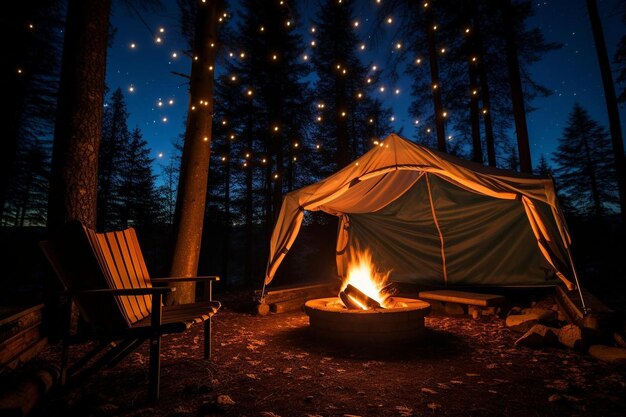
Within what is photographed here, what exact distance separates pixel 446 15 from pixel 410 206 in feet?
22.1

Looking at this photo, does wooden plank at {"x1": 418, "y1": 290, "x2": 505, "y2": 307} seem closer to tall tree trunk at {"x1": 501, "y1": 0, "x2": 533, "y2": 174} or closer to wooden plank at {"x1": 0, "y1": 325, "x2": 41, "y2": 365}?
tall tree trunk at {"x1": 501, "y1": 0, "x2": 533, "y2": 174}

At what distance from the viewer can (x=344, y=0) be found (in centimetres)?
1238

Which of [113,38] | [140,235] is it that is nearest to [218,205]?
[140,235]

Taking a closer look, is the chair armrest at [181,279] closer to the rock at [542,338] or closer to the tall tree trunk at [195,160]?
the tall tree trunk at [195,160]

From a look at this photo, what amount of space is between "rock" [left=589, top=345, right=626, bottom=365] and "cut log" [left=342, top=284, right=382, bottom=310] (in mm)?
2131

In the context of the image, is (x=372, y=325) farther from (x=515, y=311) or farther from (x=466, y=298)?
(x=515, y=311)

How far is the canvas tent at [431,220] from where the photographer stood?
15.0 ft

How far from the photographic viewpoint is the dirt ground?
6.93 feet

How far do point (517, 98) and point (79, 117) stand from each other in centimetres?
928

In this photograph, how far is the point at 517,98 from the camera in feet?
27.2

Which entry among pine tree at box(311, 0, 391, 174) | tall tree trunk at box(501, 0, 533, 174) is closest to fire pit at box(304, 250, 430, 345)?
tall tree trunk at box(501, 0, 533, 174)

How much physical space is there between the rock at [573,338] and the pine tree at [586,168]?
74.8 ft

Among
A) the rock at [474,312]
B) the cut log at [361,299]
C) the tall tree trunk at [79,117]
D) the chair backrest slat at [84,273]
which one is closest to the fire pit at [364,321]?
the cut log at [361,299]

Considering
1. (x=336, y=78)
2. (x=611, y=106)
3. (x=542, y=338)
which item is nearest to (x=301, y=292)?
(x=542, y=338)
